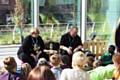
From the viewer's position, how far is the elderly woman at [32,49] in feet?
19.4

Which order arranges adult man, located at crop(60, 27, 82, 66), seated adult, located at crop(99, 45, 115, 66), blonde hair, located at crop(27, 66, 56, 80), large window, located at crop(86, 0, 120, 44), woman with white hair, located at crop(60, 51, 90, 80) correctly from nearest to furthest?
blonde hair, located at crop(27, 66, 56, 80)
woman with white hair, located at crop(60, 51, 90, 80)
seated adult, located at crop(99, 45, 115, 66)
adult man, located at crop(60, 27, 82, 66)
large window, located at crop(86, 0, 120, 44)

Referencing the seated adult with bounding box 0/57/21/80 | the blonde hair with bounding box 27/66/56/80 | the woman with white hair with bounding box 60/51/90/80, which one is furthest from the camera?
the seated adult with bounding box 0/57/21/80

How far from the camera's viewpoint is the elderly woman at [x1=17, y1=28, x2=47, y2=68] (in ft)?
19.4

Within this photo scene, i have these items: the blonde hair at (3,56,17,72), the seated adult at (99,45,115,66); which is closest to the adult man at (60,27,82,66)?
the seated adult at (99,45,115,66)

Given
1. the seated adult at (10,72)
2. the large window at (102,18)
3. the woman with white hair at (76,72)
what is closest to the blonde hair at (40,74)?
the woman with white hair at (76,72)

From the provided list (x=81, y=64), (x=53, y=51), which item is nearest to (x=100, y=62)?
(x=53, y=51)

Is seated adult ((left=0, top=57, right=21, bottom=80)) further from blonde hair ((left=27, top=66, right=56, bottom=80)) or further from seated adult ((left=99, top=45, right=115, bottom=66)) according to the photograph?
seated adult ((left=99, top=45, right=115, bottom=66))

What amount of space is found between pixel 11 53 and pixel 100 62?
6.74 feet

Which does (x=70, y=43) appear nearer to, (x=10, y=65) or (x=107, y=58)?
(x=107, y=58)

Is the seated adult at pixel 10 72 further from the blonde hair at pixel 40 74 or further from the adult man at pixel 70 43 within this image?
A: the adult man at pixel 70 43

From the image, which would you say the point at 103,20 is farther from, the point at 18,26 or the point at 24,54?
the point at 24,54

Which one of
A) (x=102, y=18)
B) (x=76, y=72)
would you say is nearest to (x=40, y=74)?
(x=76, y=72)

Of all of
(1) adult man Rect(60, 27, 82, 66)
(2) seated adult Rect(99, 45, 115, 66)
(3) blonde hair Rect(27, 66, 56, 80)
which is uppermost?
(3) blonde hair Rect(27, 66, 56, 80)

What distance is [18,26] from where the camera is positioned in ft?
23.0
